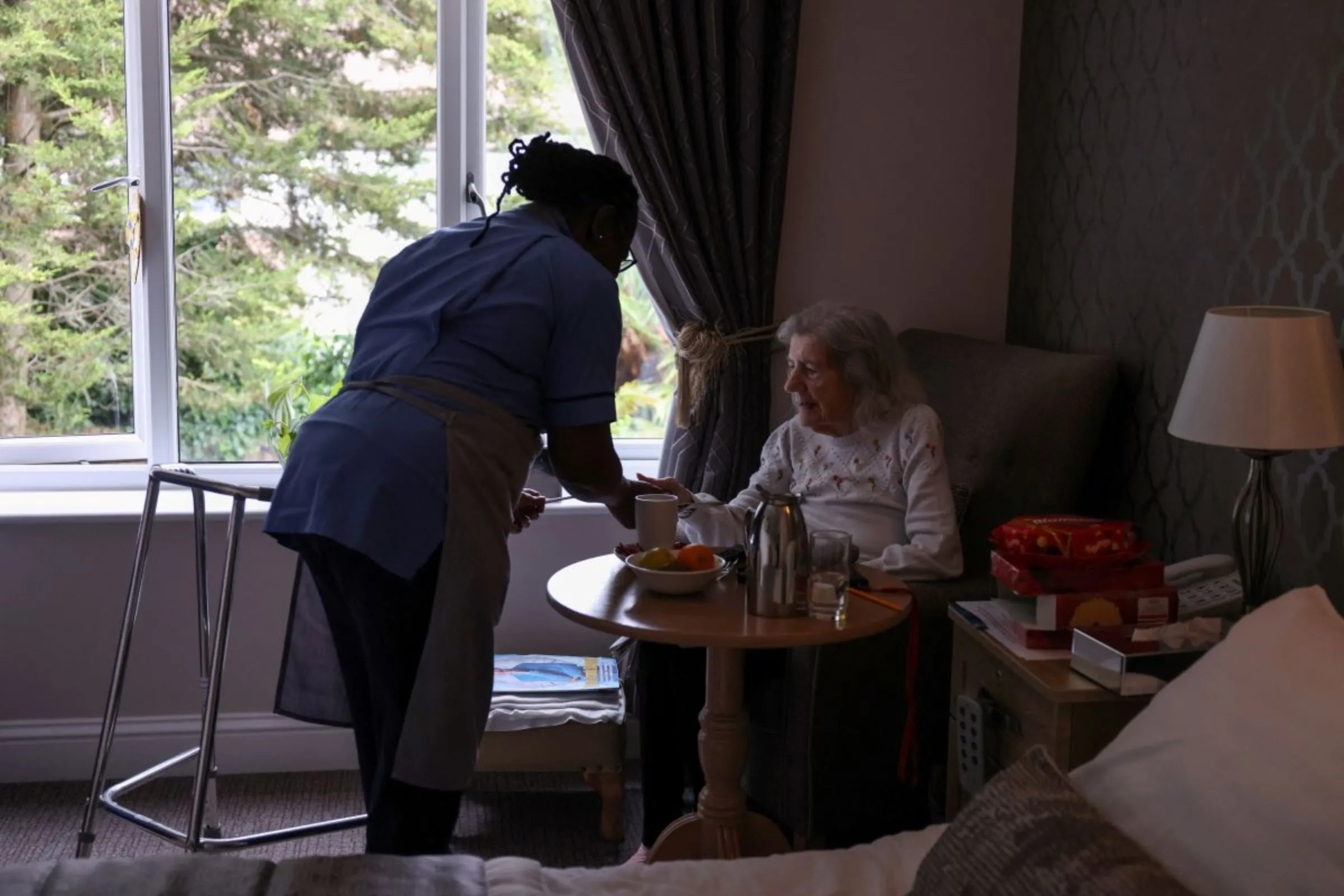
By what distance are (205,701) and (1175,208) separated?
81.8 inches

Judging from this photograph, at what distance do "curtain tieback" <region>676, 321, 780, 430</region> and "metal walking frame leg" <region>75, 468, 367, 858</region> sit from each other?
1127 mm

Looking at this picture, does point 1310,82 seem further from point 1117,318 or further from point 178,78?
point 178,78

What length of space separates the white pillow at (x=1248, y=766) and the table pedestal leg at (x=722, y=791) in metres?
0.92

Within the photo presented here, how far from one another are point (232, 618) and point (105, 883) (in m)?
1.80

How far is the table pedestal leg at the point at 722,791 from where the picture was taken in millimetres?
2418

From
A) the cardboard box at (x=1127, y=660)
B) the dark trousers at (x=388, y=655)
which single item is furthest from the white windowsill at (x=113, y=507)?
the cardboard box at (x=1127, y=660)

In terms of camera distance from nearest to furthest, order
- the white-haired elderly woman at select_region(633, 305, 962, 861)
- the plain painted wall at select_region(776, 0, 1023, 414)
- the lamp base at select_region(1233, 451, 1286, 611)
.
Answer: the lamp base at select_region(1233, 451, 1286, 611)
the white-haired elderly woman at select_region(633, 305, 962, 861)
the plain painted wall at select_region(776, 0, 1023, 414)

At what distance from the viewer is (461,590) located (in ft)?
6.91

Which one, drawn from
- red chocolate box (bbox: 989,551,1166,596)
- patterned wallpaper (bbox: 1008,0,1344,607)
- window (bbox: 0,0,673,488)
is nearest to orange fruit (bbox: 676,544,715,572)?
red chocolate box (bbox: 989,551,1166,596)

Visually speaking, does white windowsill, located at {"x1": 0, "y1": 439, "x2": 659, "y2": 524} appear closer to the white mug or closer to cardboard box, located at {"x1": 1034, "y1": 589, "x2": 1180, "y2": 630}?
the white mug

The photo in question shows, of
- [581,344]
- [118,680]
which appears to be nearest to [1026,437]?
[581,344]

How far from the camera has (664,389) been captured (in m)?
3.66

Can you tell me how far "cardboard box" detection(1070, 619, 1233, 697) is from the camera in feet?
6.53

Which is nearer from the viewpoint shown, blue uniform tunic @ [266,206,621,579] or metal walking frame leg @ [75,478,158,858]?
blue uniform tunic @ [266,206,621,579]
